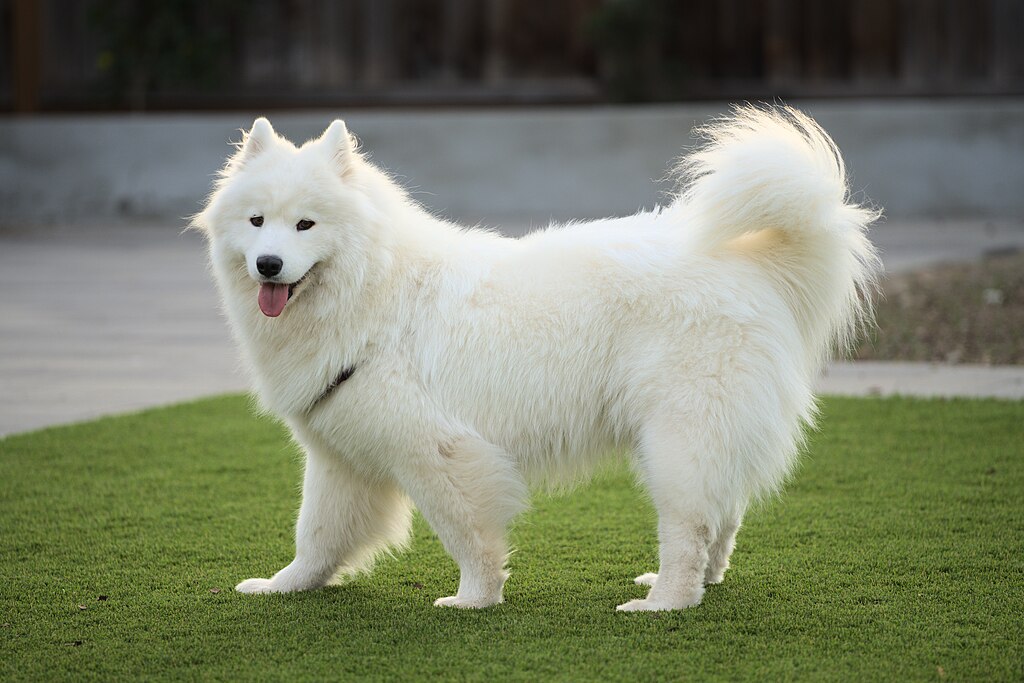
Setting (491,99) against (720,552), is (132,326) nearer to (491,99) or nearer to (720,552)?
(720,552)

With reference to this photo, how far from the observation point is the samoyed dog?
12.5 ft

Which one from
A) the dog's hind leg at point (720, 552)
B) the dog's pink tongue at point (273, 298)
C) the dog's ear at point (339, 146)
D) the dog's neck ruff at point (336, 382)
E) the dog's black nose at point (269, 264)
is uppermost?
the dog's ear at point (339, 146)

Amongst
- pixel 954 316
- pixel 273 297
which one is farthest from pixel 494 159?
pixel 273 297

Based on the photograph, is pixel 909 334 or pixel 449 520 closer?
pixel 449 520

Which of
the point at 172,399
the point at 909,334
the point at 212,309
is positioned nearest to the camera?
the point at 172,399

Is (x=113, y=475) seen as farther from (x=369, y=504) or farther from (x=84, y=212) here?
(x=84, y=212)

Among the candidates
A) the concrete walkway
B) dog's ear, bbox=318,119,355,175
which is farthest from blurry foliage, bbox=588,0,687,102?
dog's ear, bbox=318,119,355,175

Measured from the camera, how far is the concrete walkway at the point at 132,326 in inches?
283

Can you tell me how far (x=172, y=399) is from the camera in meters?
7.20

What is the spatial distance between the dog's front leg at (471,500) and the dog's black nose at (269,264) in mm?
750

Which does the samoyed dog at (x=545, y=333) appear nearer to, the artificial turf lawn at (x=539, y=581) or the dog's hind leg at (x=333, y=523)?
the dog's hind leg at (x=333, y=523)

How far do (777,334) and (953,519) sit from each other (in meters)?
1.51

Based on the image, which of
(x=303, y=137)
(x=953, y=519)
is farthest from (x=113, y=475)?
(x=303, y=137)

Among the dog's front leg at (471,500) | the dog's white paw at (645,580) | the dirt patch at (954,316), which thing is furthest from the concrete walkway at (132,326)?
the dog's front leg at (471,500)
